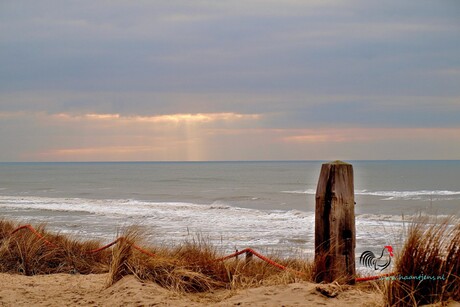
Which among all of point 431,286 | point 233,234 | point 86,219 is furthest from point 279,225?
point 431,286

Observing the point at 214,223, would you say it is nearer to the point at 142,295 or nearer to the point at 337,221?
the point at 142,295

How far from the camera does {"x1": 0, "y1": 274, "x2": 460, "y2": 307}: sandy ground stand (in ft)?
16.1

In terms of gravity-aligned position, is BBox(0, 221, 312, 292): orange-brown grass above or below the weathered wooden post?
below

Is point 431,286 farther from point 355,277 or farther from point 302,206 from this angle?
point 302,206

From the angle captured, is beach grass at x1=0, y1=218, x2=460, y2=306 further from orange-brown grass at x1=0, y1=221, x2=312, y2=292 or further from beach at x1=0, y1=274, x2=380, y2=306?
beach at x1=0, y1=274, x2=380, y2=306

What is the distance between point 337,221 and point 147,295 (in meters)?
2.16

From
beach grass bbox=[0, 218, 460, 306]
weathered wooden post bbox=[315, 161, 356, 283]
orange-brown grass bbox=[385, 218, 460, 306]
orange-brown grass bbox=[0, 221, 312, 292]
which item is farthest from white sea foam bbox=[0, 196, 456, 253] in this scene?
orange-brown grass bbox=[385, 218, 460, 306]

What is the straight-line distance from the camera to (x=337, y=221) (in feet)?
17.5

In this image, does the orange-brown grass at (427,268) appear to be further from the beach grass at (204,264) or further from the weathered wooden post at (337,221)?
the weathered wooden post at (337,221)

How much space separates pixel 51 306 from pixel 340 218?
131 inches

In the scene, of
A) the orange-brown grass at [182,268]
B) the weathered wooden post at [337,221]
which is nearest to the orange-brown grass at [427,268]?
the weathered wooden post at [337,221]

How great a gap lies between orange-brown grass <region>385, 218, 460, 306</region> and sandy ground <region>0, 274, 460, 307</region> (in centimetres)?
18

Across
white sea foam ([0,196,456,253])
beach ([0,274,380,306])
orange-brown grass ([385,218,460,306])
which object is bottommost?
white sea foam ([0,196,456,253])

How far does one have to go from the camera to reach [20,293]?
21.3 feet
